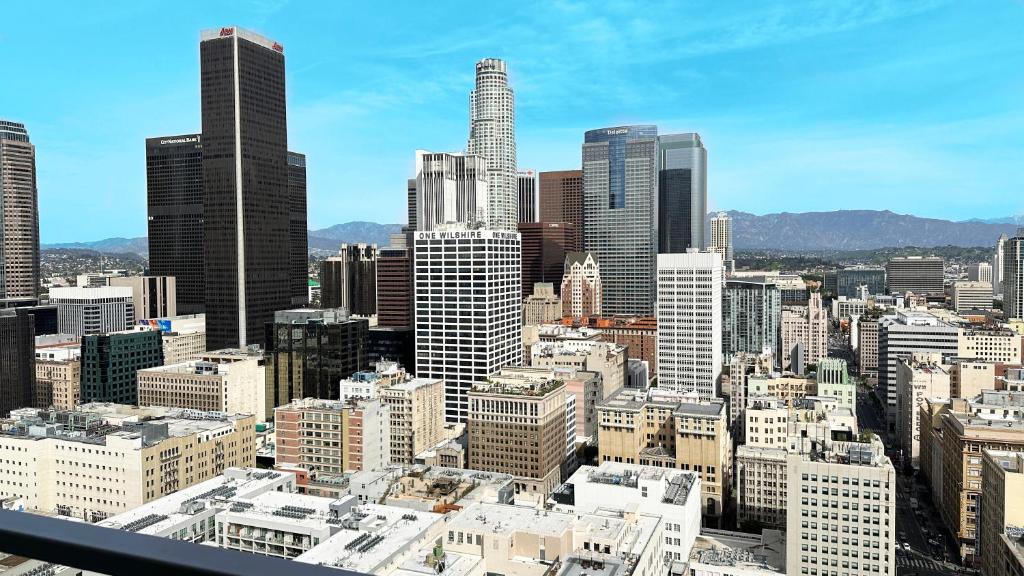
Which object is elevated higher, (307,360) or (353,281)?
(353,281)

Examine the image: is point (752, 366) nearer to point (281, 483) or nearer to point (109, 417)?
point (281, 483)

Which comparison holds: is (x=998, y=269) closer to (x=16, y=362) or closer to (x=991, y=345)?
(x=991, y=345)

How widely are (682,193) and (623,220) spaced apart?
27.1 m

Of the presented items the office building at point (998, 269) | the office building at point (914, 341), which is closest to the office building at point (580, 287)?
the office building at point (914, 341)

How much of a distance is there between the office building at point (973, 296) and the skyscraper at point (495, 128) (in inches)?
1980

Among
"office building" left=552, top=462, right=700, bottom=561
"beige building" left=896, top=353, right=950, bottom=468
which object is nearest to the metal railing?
"office building" left=552, top=462, right=700, bottom=561

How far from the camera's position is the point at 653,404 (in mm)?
35281

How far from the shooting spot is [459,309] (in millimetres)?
45312

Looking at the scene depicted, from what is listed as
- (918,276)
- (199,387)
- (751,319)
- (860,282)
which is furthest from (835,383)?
(918,276)

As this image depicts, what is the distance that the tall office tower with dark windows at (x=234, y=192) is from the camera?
6016 centimetres

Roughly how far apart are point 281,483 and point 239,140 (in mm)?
40766

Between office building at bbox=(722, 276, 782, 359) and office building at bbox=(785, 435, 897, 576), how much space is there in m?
47.3

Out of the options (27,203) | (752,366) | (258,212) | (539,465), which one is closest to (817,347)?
(752,366)

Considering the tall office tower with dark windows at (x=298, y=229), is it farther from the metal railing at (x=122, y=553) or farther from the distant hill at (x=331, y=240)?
the metal railing at (x=122, y=553)
